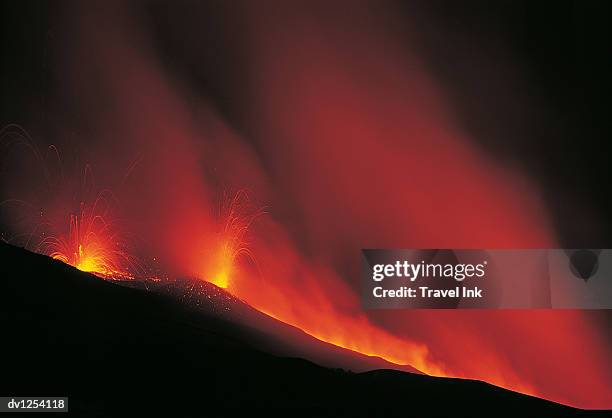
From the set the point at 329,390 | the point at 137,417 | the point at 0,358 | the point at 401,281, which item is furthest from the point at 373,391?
the point at 0,358

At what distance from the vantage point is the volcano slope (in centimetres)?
4978

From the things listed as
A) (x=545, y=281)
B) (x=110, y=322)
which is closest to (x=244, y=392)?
(x=110, y=322)

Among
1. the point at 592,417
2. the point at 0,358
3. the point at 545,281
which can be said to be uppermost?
the point at 545,281

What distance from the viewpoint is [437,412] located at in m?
56.6

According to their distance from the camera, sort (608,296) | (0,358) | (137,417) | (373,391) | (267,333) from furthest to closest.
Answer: (267,333) < (373,391) < (608,296) < (0,358) < (137,417)

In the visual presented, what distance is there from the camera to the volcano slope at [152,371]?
49781 millimetres

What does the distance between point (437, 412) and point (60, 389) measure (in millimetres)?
24012

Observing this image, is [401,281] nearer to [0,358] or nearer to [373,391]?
[373,391]

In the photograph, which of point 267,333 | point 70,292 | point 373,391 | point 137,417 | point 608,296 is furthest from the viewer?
point 267,333

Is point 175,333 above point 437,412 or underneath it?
above

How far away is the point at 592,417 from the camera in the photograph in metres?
56.4

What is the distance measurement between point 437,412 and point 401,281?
12.8 m

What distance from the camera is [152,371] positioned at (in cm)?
5450

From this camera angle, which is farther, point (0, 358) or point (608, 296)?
point (608, 296)
